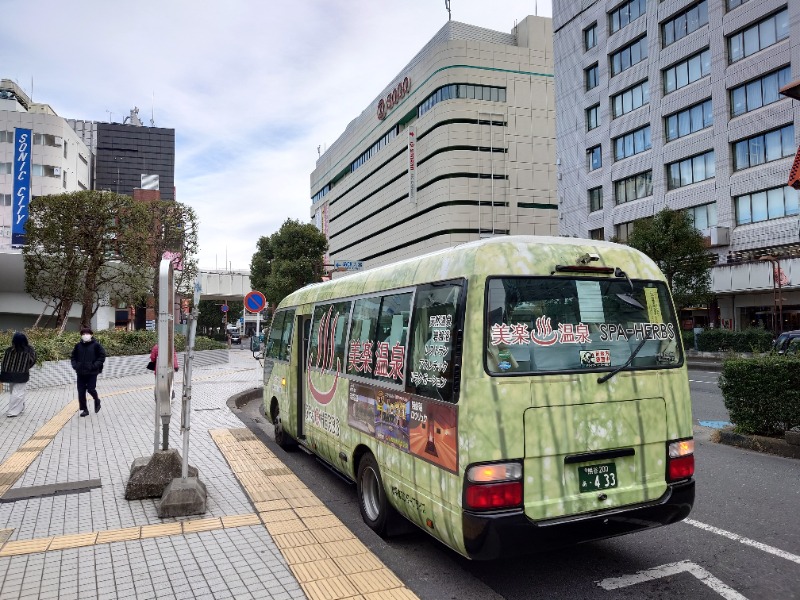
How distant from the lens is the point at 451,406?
151 inches

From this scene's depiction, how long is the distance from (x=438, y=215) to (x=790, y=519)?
56.9 m

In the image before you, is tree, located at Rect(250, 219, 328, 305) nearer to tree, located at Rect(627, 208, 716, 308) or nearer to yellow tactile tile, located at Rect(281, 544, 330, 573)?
tree, located at Rect(627, 208, 716, 308)

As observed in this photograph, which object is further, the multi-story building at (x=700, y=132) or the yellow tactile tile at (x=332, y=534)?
the multi-story building at (x=700, y=132)

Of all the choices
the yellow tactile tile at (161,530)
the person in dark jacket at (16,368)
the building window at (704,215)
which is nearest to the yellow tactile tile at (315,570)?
the yellow tactile tile at (161,530)

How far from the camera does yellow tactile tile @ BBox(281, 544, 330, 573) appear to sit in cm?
441

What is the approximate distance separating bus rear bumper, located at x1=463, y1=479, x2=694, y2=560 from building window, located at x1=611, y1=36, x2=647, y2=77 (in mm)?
40546

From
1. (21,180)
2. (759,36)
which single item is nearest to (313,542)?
(759,36)

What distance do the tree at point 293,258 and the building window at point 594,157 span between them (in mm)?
22578

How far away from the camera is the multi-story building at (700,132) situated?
95.8 ft

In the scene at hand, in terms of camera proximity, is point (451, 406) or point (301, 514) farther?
point (301, 514)

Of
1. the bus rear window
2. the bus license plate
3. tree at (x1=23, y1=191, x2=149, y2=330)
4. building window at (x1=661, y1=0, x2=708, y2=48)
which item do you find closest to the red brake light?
the bus license plate

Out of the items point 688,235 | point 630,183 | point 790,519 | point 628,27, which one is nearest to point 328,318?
Result: point 790,519

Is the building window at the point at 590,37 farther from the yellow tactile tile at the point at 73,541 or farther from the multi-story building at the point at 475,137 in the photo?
the yellow tactile tile at the point at 73,541

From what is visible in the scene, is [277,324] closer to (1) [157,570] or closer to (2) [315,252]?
(1) [157,570]
